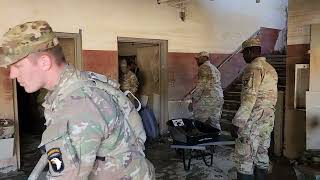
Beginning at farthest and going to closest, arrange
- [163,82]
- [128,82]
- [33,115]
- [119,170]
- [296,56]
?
[33,115]
[163,82]
[128,82]
[296,56]
[119,170]

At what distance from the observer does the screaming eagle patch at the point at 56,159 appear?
1.29 m

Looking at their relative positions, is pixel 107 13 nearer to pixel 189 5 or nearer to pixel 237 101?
pixel 189 5

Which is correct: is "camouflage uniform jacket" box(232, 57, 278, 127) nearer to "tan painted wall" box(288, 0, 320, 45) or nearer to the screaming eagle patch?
"tan painted wall" box(288, 0, 320, 45)

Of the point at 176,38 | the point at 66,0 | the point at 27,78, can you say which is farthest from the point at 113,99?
the point at 176,38

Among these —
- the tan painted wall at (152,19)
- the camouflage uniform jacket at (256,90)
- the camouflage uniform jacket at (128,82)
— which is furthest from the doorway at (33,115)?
the camouflage uniform jacket at (256,90)

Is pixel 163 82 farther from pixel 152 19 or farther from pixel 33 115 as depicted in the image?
pixel 33 115

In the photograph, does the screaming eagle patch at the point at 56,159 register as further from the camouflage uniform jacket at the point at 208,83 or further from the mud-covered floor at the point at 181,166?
the camouflage uniform jacket at the point at 208,83

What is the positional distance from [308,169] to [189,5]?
16.2ft

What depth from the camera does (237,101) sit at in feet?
26.7

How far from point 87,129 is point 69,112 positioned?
0.10m

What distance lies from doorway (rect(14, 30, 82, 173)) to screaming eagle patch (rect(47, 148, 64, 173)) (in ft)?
13.1

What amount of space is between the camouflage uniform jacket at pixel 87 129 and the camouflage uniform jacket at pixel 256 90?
91.0 inches

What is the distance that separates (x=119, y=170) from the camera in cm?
153

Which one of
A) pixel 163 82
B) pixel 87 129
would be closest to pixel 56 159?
pixel 87 129
